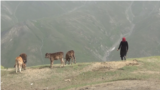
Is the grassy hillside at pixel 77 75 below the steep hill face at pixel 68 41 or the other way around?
below

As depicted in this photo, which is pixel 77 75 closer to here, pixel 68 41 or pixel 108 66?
pixel 108 66

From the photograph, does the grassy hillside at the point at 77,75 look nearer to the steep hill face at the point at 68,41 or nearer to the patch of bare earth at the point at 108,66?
the patch of bare earth at the point at 108,66

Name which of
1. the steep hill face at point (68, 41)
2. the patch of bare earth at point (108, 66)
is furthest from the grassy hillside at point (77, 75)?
the steep hill face at point (68, 41)

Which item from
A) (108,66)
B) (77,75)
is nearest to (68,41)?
(108,66)

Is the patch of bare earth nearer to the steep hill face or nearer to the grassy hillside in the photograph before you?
the grassy hillside

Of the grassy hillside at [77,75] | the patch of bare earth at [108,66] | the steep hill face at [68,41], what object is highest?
the steep hill face at [68,41]

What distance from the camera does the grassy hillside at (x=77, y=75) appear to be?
1491 cm

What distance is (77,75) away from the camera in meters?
16.5

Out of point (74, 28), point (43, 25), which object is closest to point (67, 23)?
point (74, 28)

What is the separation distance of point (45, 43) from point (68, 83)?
14132 centimetres

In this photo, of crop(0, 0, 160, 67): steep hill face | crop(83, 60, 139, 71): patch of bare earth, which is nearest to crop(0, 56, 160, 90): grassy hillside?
crop(83, 60, 139, 71): patch of bare earth

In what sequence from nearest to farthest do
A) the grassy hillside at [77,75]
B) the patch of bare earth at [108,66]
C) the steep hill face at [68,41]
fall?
1. the grassy hillside at [77,75]
2. the patch of bare earth at [108,66]
3. the steep hill face at [68,41]

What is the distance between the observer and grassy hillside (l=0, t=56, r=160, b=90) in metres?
14.9

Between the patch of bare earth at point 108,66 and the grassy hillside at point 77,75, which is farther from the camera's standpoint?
the patch of bare earth at point 108,66
